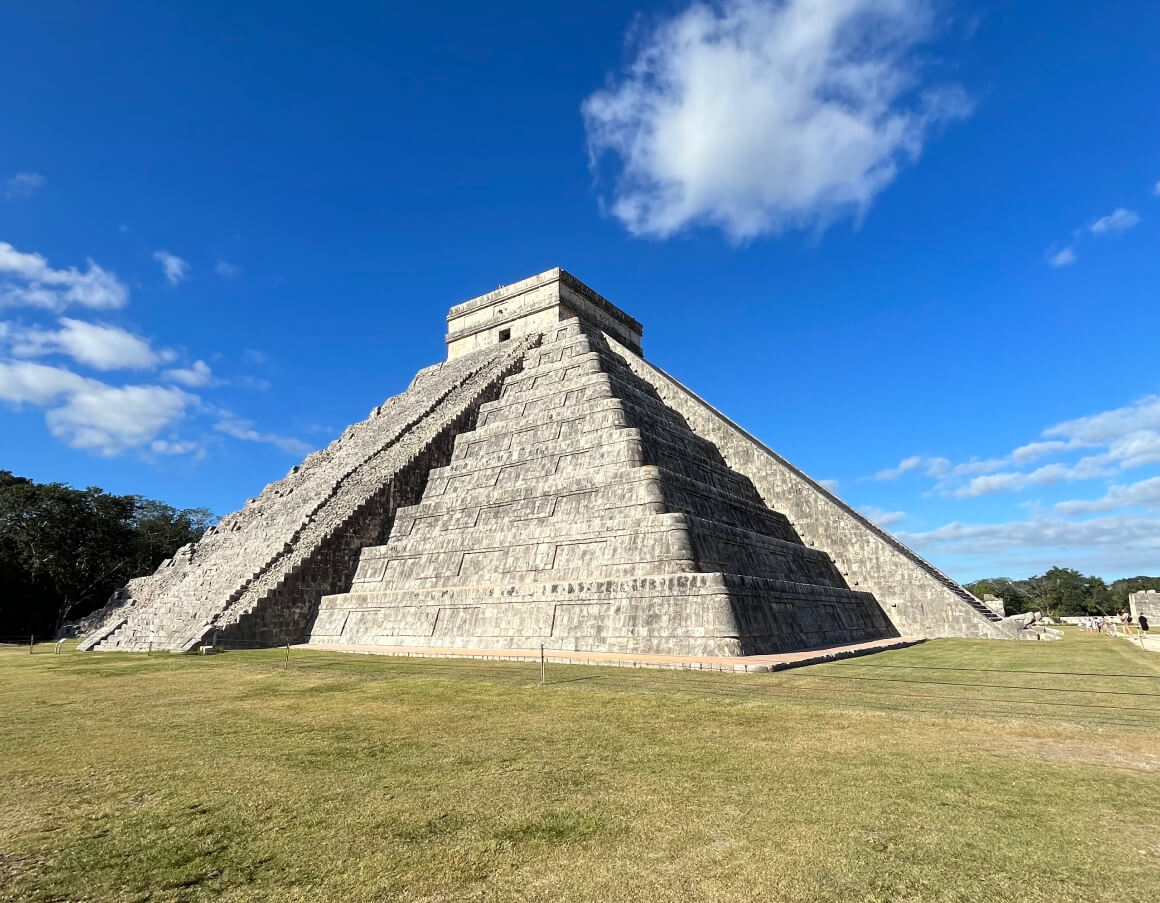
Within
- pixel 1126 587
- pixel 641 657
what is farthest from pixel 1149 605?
pixel 1126 587

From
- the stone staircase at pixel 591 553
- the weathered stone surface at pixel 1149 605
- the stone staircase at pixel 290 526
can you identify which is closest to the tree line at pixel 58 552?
the stone staircase at pixel 290 526

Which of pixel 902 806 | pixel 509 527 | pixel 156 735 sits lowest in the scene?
pixel 902 806

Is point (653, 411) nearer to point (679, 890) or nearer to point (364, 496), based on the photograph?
point (364, 496)

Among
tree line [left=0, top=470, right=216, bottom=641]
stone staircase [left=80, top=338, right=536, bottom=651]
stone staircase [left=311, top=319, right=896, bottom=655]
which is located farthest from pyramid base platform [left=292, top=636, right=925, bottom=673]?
tree line [left=0, top=470, right=216, bottom=641]

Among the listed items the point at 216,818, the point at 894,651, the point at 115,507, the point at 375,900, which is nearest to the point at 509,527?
the point at 894,651

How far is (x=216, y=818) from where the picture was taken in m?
4.29

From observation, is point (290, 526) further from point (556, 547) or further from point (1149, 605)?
point (1149, 605)

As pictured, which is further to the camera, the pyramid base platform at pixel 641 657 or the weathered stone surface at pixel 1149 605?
the weathered stone surface at pixel 1149 605

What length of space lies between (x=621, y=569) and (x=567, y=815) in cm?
1095

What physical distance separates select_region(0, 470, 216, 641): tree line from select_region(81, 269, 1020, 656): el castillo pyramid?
35.8 ft

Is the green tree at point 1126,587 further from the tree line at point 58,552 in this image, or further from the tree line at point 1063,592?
the tree line at point 58,552

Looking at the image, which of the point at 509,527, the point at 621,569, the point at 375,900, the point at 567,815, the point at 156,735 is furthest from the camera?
the point at 509,527

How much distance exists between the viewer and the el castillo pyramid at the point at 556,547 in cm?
1467

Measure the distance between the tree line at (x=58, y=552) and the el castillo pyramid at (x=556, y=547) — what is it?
10912 mm
